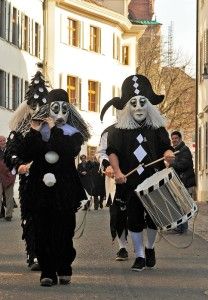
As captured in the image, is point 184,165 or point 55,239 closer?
point 55,239

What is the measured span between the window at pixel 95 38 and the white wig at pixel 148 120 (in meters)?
49.7

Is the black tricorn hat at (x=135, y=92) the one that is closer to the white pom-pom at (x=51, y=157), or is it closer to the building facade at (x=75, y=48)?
the white pom-pom at (x=51, y=157)

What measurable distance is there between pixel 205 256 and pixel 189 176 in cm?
504

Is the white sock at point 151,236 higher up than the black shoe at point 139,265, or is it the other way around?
the white sock at point 151,236

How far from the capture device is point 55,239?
10.6 meters

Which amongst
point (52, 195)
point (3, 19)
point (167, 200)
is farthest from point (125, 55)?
point (52, 195)

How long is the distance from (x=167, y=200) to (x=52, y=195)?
146 centimetres

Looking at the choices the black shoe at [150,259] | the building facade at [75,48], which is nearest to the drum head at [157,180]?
the black shoe at [150,259]

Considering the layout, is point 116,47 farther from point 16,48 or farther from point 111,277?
point 111,277

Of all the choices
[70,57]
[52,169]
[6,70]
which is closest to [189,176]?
[52,169]

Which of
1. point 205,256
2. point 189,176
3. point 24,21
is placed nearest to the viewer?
point 205,256

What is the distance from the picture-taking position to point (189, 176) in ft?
63.3

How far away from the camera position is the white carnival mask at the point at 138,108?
41.2 ft

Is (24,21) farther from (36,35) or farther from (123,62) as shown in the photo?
(123,62)
